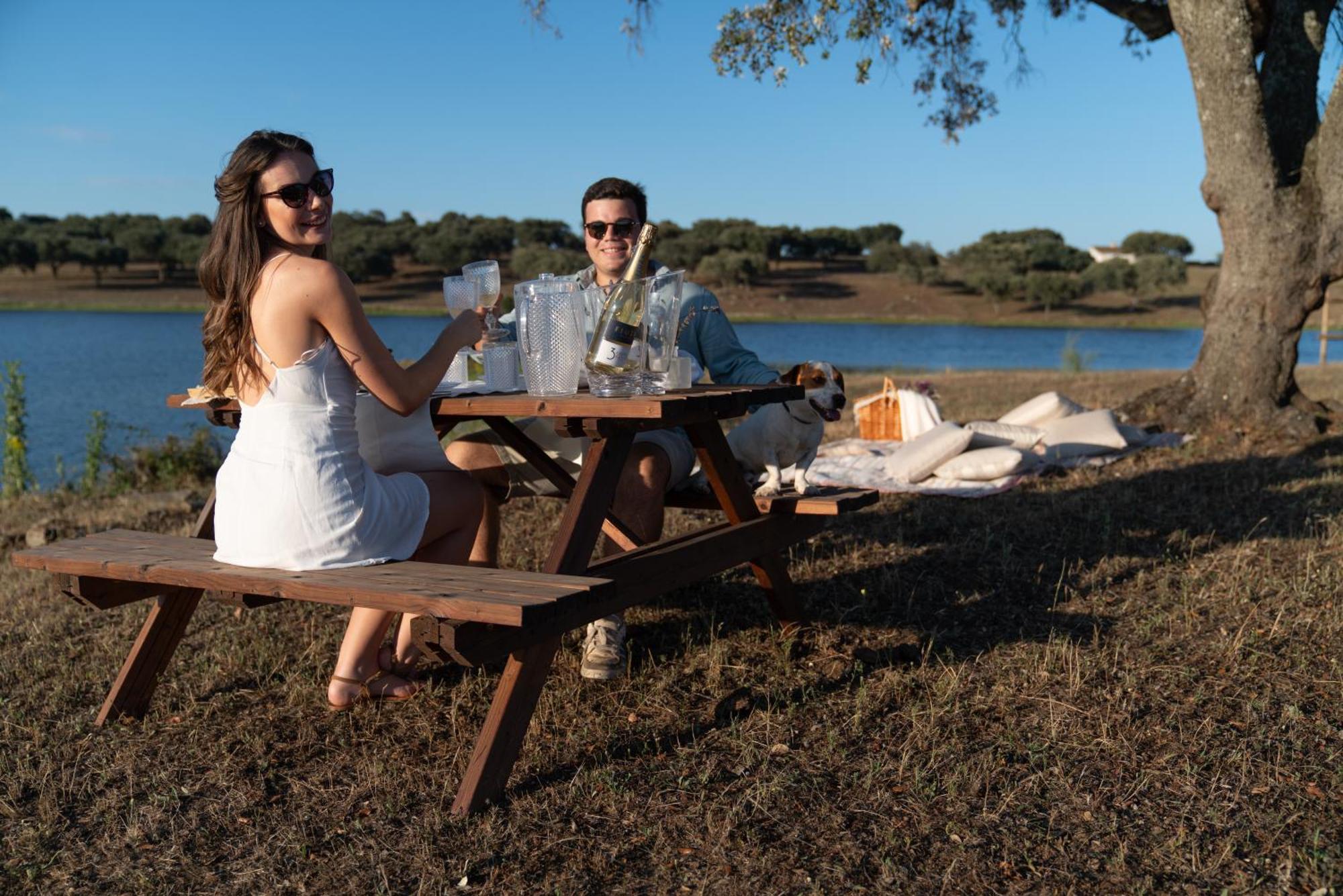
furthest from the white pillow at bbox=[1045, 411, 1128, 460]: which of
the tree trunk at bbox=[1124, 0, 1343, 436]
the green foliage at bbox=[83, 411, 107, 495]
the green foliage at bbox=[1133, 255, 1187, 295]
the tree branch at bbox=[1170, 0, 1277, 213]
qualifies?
the green foliage at bbox=[1133, 255, 1187, 295]

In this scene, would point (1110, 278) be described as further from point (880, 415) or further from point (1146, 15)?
point (880, 415)

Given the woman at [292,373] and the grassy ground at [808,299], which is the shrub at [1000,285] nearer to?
the grassy ground at [808,299]

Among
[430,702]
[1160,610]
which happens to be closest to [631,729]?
[430,702]

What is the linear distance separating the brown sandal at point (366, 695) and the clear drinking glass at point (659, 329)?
4.00ft

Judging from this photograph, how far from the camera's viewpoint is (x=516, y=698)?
8.74 ft

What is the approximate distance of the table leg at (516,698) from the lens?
2.62 meters

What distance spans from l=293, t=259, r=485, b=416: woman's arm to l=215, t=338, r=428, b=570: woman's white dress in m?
0.06

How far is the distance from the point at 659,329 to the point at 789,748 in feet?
3.93

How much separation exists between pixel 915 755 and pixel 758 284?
179ft

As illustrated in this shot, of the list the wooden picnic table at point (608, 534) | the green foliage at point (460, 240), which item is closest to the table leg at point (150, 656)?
the wooden picnic table at point (608, 534)

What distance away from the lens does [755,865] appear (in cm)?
237

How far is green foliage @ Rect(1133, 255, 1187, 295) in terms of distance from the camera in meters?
58.9

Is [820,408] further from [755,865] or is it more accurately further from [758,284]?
[758,284]

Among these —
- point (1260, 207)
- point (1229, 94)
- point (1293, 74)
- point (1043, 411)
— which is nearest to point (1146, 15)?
point (1293, 74)
